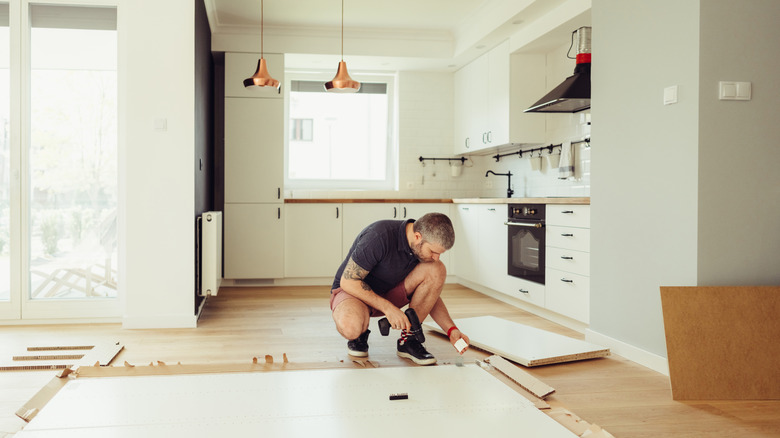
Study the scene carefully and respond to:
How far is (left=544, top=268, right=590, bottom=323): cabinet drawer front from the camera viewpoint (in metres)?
3.81

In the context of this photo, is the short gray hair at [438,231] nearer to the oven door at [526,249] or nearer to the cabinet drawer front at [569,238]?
the cabinet drawer front at [569,238]

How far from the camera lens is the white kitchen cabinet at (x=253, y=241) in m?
Answer: 6.02

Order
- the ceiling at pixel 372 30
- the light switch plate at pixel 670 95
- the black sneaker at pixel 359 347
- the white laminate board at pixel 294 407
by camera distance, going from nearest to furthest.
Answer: the white laminate board at pixel 294 407, the light switch plate at pixel 670 95, the black sneaker at pixel 359 347, the ceiling at pixel 372 30

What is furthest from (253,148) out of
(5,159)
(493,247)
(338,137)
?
(493,247)

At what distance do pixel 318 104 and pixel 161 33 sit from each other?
3017 millimetres

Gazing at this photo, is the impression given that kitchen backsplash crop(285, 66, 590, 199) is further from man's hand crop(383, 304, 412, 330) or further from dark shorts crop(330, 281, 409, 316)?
man's hand crop(383, 304, 412, 330)

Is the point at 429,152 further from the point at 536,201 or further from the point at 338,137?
the point at 536,201

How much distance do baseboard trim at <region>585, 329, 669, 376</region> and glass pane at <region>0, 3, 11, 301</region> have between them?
3818 mm

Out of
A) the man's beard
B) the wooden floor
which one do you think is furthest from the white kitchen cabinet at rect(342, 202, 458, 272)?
the man's beard

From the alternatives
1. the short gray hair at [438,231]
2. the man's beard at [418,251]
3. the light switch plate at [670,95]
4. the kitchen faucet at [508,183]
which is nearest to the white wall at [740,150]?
the light switch plate at [670,95]

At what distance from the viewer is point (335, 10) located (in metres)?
5.55

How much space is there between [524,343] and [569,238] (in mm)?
926

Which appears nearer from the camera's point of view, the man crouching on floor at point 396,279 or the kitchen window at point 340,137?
the man crouching on floor at point 396,279

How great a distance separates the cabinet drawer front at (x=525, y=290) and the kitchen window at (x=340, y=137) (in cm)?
247
